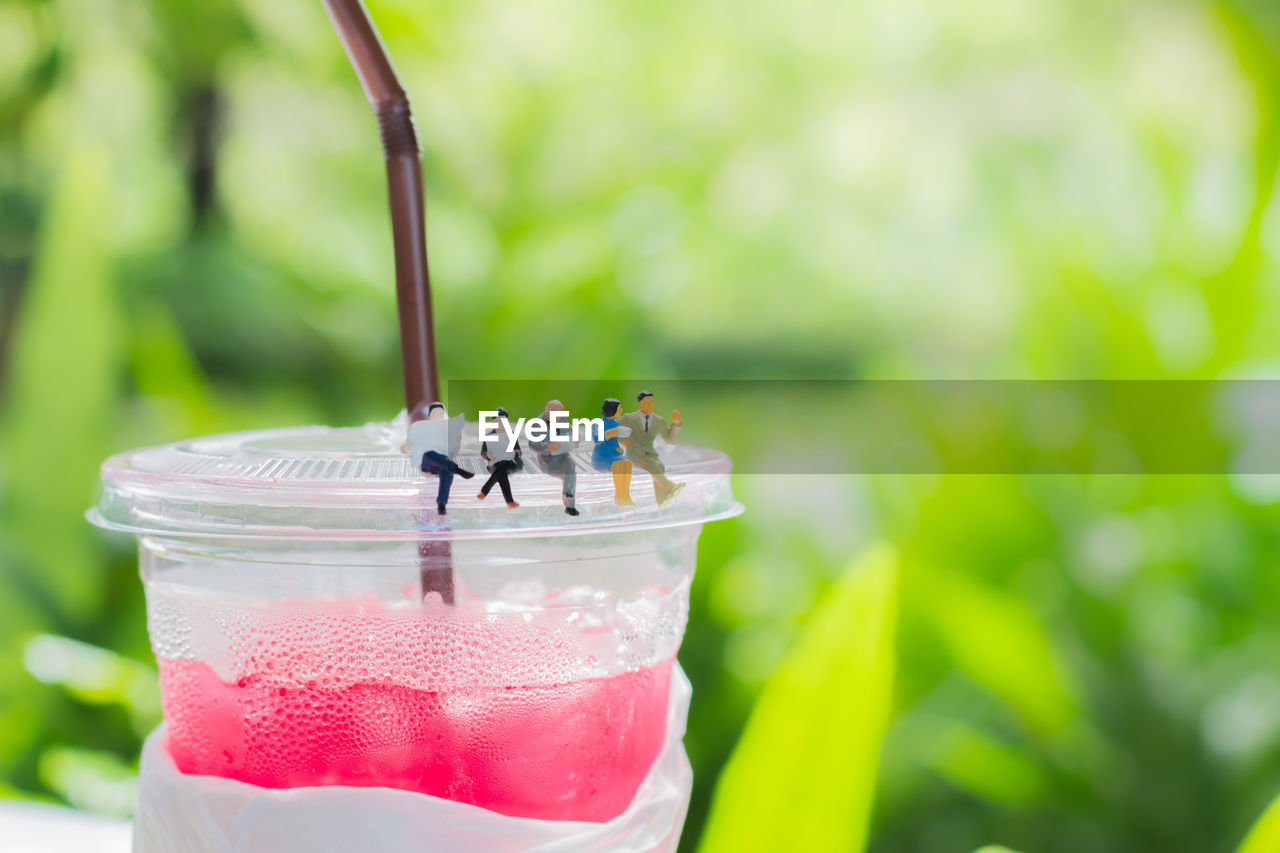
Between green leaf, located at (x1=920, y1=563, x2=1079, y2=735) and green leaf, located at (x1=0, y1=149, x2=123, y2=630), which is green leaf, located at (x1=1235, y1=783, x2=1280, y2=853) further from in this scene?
green leaf, located at (x1=0, y1=149, x2=123, y2=630)

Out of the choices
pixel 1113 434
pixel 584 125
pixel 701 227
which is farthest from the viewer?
pixel 701 227

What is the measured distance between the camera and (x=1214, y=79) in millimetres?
1228

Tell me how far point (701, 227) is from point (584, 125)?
283 millimetres

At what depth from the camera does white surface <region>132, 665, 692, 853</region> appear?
35 centimetres

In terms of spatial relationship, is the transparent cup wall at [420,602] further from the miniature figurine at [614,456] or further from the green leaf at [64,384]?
the green leaf at [64,384]

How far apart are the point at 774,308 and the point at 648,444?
1372 mm

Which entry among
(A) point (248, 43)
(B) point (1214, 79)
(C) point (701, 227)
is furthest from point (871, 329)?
(A) point (248, 43)

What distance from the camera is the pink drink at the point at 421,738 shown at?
36 cm

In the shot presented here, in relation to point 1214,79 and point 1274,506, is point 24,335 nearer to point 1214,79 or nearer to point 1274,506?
point 1274,506

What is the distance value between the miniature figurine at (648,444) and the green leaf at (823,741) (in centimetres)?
26

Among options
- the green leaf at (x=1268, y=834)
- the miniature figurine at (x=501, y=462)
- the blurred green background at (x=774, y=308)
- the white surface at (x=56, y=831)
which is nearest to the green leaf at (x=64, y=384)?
the blurred green background at (x=774, y=308)

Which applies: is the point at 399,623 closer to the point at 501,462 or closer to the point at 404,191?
the point at 501,462

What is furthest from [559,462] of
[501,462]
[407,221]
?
[407,221]

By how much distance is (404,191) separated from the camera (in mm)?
420
